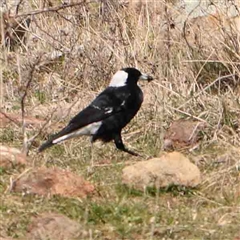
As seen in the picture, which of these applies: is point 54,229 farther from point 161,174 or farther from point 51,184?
point 161,174

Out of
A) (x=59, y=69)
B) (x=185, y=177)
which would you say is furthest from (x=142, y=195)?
(x=59, y=69)

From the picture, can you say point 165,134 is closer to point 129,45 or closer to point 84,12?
point 129,45

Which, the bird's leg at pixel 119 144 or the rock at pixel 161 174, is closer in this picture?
the rock at pixel 161 174

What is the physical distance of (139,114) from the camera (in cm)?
657

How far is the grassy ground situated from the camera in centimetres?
418

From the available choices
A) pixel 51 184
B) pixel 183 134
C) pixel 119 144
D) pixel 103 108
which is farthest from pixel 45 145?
pixel 51 184

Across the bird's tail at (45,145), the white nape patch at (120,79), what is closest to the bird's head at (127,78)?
the white nape patch at (120,79)

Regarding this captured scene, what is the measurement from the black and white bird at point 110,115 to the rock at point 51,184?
1.29 meters

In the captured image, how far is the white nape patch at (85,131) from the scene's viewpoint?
18.8 ft

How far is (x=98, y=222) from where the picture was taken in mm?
4137

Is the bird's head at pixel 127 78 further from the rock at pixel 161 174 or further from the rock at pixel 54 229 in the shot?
the rock at pixel 54 229

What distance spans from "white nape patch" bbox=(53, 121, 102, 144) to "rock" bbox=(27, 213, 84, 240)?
1.69 m

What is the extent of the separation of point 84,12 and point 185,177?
3534mm

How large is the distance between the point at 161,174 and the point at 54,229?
0.91 m
